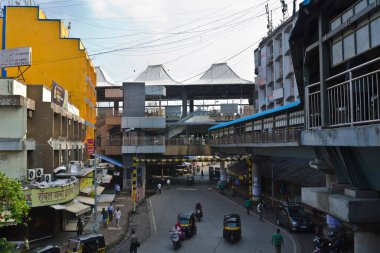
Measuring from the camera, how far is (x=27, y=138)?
80.0 feet

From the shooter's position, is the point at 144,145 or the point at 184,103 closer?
the point at 144,145

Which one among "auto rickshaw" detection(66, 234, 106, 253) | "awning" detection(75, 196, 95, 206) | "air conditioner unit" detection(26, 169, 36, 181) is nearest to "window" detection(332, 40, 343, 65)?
"auto rickshaw" detection(66, 234, 106, 253)

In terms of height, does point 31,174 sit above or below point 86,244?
above

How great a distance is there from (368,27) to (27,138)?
21.5 metres

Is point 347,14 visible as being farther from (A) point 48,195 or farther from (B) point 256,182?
(B) point 256,182

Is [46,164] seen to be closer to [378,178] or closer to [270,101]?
[378,178]

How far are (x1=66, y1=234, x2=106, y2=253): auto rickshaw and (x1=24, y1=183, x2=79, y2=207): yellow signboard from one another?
2891 mm

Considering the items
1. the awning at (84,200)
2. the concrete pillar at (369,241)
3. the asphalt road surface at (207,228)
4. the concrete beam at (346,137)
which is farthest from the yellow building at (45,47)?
the concrete pillar at (369,241)

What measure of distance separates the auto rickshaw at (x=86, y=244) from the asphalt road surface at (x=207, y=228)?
135 inches

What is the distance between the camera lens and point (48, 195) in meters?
21.8

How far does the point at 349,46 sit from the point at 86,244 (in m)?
16.1

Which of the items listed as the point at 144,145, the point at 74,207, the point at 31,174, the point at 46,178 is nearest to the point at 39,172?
the point at 46,178

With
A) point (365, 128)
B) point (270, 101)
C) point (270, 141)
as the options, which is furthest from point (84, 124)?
point (365, 128)

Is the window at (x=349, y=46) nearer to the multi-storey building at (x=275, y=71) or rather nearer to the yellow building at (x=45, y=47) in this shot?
the yellow building at (x=45, y=47)
